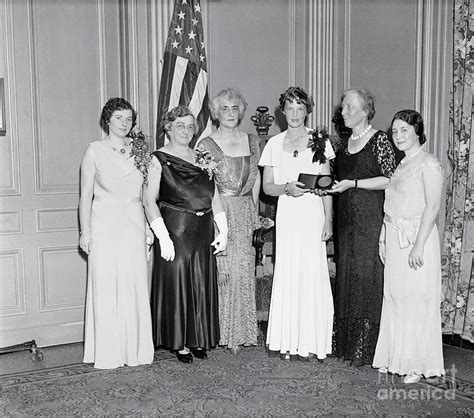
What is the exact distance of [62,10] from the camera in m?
4.79

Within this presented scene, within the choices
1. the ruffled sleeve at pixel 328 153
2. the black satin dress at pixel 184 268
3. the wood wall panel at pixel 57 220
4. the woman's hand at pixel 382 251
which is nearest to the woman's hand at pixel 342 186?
the ruffled sleeve at pixel 328 153

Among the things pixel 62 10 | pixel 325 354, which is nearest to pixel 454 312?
pixel 325 354

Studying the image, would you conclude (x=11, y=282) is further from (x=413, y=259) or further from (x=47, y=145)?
(x=413, y=259)

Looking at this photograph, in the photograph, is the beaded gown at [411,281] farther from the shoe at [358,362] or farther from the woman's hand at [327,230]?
the woman's hand at [327,230]

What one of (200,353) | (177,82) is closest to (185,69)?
(177,82)

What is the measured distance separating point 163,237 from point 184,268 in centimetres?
25

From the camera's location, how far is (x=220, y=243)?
414 centimetres

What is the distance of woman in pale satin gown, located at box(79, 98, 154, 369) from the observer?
396 centimetres

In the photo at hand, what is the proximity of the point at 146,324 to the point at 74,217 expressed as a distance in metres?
1.29

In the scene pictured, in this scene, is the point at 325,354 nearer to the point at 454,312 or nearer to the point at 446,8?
the point at 454,312

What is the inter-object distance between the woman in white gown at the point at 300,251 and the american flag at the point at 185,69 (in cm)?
109

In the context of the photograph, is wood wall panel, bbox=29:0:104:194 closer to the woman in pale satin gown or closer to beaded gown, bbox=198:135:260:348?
the woman in pale satin gown

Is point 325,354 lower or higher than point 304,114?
lower

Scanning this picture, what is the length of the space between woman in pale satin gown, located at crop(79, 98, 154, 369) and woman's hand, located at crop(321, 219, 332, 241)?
114 cm
